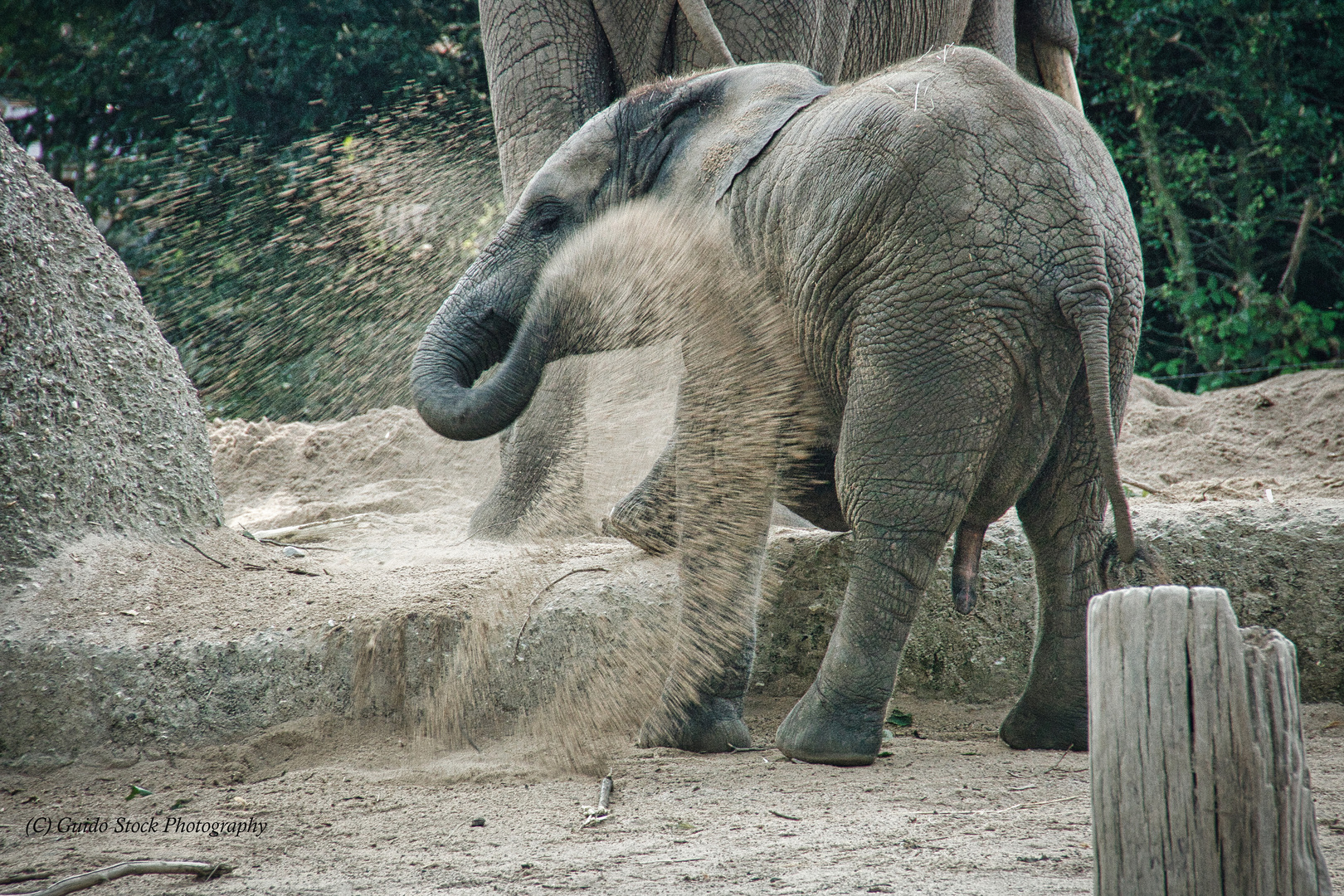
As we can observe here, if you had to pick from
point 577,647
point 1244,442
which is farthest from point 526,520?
point 1244,442

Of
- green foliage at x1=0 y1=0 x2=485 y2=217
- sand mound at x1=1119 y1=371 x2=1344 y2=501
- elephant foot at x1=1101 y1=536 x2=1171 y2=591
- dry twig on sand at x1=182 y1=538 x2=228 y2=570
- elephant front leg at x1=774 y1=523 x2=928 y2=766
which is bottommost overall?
elephant front leg at x1=774 y1=523 x2=928 y2=766

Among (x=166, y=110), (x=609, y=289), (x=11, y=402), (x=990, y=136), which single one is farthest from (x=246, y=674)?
(x=166, y=110)

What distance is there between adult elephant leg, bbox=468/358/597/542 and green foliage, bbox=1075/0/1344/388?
19.7 ft

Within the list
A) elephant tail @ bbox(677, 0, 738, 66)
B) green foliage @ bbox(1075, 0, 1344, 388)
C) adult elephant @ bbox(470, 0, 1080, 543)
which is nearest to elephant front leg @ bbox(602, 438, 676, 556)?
adult elephant @ bbox(470, 0, 1080, 543)

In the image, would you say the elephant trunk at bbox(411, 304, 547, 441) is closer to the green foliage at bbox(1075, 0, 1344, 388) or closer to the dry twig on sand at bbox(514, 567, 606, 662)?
the dry twig on sand at bbox(514, 567, 606, 662)

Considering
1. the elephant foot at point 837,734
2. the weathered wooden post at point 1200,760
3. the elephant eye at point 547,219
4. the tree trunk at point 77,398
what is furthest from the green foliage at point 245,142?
the weathered wooden post at point 1200,760

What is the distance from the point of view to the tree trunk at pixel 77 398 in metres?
3.46

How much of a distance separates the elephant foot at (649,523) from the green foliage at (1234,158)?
6.47m

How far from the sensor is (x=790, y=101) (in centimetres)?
340

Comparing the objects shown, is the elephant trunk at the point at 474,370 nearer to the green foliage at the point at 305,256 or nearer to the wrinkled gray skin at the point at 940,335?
the wrinkled gray skin at the point at 940,335

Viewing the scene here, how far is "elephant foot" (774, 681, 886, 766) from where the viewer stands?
2971mm

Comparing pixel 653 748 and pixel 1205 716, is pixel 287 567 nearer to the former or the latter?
pixel 653 748

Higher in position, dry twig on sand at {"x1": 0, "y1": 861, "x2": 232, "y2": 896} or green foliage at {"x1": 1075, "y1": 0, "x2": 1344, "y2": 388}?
green foliage at {"x1": 1075, "y1": 0, "x2": 1344, "y2": 388}

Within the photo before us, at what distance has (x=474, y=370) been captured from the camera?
3770 millimetres
